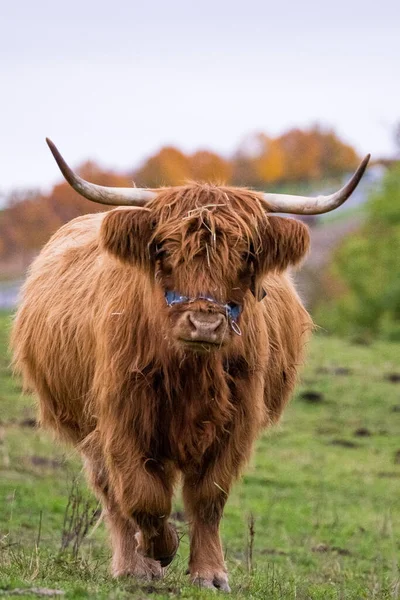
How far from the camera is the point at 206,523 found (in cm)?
648

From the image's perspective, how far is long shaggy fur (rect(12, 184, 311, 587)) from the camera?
579 cm

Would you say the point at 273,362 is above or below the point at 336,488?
above

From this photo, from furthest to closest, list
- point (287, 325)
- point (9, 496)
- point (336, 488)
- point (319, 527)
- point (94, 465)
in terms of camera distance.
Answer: point (336, 488)
point (319, 527)
point (9, 496)
point (287, 325)
point (94, 465)

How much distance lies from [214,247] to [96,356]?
3.70ft

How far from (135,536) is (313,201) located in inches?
85.3

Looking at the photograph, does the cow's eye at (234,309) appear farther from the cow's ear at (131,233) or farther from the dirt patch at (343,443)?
the dirt patch at (343,443)

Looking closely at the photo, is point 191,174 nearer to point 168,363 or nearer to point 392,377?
point 392,377

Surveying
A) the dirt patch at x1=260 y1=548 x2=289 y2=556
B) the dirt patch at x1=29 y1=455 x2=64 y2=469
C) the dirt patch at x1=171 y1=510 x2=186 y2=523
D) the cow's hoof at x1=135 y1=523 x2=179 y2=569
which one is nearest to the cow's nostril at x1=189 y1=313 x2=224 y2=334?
the cow's hoof at x1=135 y1=523 x2=179 y2=569

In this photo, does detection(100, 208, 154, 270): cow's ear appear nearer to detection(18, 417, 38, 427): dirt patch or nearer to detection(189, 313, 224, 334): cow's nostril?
detection(189, 313, 224, 334): cow's nostril

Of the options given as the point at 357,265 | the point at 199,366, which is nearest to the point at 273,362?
the point at 199,366

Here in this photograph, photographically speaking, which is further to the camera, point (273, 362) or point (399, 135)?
point (399, 135)

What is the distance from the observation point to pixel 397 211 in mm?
51094

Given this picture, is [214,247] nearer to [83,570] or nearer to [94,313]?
[94,313]

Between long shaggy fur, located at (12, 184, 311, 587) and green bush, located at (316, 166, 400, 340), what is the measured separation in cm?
4179
